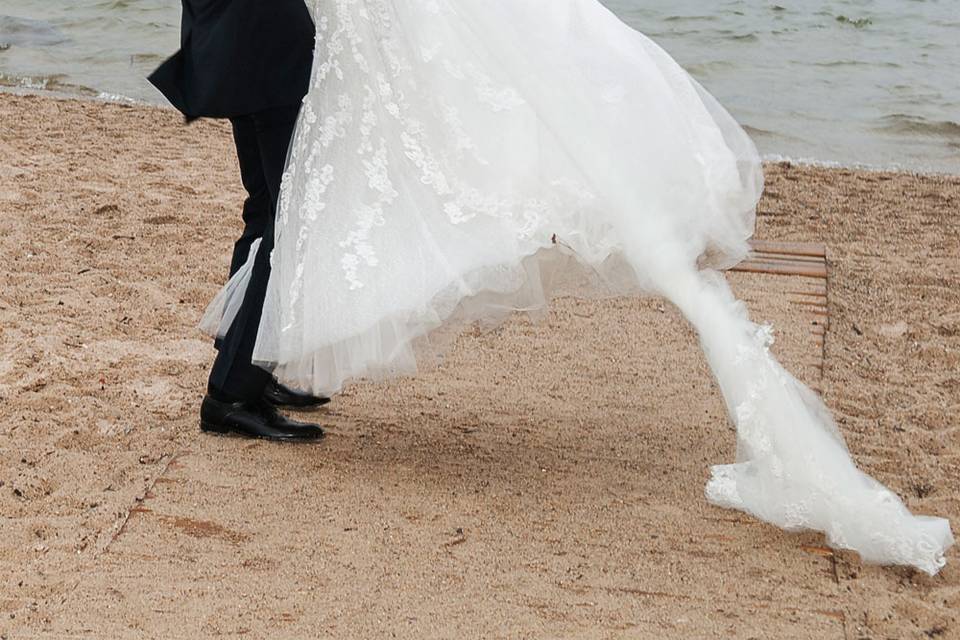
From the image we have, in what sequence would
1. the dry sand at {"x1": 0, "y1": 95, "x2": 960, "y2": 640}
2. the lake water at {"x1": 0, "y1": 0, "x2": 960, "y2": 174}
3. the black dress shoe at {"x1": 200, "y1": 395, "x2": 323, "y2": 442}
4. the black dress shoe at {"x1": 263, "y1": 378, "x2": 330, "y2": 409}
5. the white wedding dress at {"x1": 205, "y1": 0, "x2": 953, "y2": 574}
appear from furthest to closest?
the lake water at {"x1": 0, "y1": 0, "x2": 960, "y2": 174} < the black dress shoe at {"x1": 263, "y1": 378, "x2": 330, "y2": 409} < the black dress shoe at {"x1": 200, "y1": 395, "x2": 323, "y2": 442} < the white wedding dress at {"x1": 205, "y1": 0, "x2": 953, "y2": 574} < the dry sand at {"x1": 0, "y1": 95, "x2": 960, "y2": 640}

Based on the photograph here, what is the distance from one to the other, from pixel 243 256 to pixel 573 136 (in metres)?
1.10

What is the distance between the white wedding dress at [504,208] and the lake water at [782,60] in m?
5.57

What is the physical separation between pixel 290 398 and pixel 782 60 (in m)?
8.37

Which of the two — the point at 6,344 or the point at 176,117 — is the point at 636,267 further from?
the point at 176,117

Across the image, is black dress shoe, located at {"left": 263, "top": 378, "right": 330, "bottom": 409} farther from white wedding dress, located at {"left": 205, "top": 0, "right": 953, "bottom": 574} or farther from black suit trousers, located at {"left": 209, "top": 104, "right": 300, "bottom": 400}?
white wedding dress, located at {"left": 205, "top": 0, "right": 953, "bottom": 574}

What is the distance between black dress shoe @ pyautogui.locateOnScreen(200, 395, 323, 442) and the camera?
12.0 feet

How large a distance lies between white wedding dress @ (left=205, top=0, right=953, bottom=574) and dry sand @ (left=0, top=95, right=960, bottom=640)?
31 cm

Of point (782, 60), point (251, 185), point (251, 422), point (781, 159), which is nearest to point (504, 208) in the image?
point (251, 185)

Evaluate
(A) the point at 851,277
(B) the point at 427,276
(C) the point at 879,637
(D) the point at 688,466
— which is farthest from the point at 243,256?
(A) the point at 851,277

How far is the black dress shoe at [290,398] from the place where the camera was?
3.91m

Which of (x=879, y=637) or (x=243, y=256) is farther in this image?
(x=243, y=256)

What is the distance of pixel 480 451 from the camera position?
3.68m

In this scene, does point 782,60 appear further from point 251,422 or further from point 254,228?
point 251,422

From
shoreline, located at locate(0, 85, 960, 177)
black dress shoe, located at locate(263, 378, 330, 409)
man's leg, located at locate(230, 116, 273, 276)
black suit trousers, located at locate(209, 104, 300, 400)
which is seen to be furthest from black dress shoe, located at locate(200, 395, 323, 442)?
shoreline, located at locate(0, 85, 960, 177)
